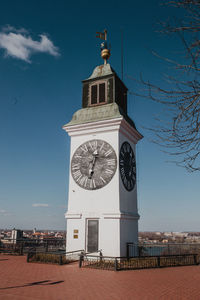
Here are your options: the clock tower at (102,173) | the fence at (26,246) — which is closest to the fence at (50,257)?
the clock tower at (102,173)

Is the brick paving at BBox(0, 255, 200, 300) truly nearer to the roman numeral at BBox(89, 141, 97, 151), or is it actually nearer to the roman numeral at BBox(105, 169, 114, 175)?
the roman numeral at BBox(105, 169, 114, 175)

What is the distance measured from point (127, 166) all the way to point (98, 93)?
543cm

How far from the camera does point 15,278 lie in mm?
9469

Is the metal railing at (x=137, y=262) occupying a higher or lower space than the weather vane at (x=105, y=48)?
lower

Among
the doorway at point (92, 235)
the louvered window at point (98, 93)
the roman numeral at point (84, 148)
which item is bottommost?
the doorway at point (92, 235)

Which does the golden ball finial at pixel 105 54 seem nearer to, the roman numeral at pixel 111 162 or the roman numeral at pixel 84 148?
the roman numeral at pixel 84 148

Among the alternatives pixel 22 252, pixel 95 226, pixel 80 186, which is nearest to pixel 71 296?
pixel 95 226

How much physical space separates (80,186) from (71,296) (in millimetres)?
8818

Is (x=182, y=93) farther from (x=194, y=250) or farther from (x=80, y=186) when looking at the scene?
(x=194, y=250)

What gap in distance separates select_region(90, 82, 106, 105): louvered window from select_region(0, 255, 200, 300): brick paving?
34.8 feet

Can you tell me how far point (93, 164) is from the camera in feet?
52.0

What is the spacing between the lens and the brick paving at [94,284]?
7500 mm

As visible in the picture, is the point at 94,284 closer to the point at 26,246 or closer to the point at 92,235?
the point at 92,235

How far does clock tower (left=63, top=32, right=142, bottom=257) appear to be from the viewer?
1454cm
